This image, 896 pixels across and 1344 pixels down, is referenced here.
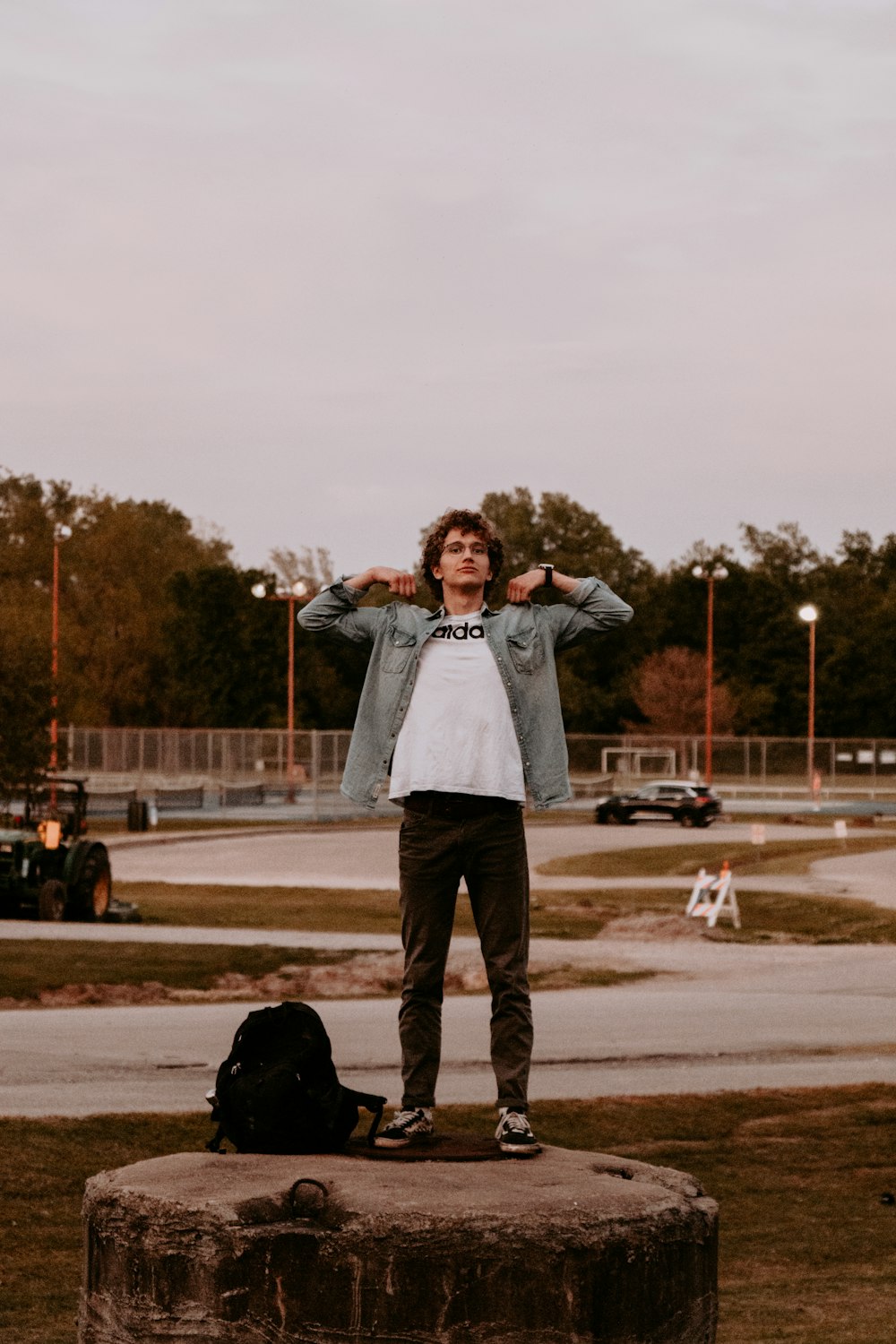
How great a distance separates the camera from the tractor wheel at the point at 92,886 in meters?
24.5

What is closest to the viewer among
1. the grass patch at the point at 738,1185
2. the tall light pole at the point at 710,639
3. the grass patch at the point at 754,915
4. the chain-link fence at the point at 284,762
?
the grass patch at the point at 738,1185

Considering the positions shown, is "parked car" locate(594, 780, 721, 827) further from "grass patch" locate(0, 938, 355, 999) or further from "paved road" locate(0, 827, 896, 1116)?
"grass patch" locate(0, 938, 355, 999)

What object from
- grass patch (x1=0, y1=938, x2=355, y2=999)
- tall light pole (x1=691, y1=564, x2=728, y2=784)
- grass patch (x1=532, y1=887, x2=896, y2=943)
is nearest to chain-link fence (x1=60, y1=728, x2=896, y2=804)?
tall light pole (x1=691, y1=564, x2=728, y2=784)

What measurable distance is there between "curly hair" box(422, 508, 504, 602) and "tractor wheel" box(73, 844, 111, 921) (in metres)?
19.3

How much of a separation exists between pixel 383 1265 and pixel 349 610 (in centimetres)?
219

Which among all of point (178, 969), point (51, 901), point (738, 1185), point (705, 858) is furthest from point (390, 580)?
point (705, 858)

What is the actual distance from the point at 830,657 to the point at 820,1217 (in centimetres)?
9722

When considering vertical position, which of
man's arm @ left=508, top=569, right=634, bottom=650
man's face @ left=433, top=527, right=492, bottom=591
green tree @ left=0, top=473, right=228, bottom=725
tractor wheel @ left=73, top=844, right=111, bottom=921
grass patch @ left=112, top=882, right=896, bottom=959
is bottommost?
grass patch @ left=112, top=882, right=896, bottom=959

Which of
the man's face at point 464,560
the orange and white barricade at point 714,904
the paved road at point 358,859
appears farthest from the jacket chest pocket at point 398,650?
the paved road at point 358,859

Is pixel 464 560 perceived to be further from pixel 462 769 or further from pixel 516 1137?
pixel 516 1137

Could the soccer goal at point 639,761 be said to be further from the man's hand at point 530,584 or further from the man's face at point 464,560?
the man's face at point 464,560

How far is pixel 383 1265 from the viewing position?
4.48 m

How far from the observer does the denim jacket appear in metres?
5.71

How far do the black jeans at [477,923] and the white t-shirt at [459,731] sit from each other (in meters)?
0.12
